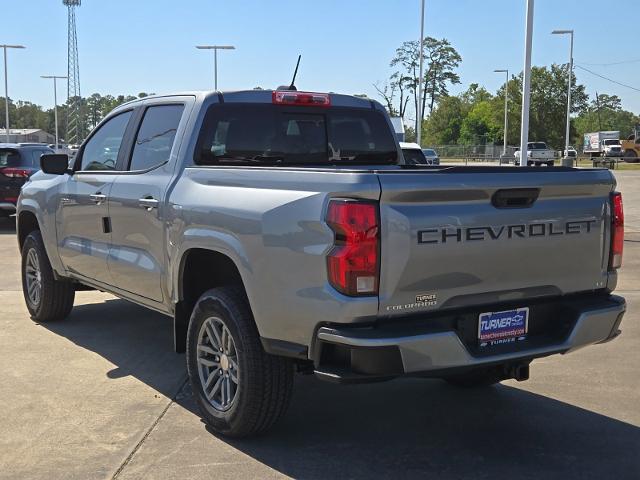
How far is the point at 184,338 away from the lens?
481 centimetres

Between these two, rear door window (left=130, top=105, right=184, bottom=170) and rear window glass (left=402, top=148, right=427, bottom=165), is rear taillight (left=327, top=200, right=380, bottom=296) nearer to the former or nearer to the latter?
rear door window (left=130, top=105, right=184, bottom=170)

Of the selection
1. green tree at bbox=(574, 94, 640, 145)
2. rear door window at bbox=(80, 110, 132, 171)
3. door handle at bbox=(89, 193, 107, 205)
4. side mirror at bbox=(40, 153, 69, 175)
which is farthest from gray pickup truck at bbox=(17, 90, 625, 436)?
green tree at bbox=(574, 94, 640, 145)

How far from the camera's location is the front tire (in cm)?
391

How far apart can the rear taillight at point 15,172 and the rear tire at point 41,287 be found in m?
8.41

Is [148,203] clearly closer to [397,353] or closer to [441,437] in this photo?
[397,353]

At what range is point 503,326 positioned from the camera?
3.78 m

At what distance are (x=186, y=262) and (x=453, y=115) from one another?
90.7 m

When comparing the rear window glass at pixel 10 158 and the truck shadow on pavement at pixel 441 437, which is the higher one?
the rear window glass at pixel 10 158

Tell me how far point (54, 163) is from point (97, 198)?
816 millimetres

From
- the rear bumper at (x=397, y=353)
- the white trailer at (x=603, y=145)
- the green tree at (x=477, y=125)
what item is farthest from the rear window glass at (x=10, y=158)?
the green tree at (x=477, y=125)

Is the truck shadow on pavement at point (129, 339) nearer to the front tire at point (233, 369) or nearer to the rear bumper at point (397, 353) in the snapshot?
the front tire at point (233, 369)

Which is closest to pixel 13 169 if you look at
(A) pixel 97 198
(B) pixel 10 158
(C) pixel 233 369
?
(B) pixel 10 158

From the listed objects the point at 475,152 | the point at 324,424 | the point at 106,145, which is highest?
the point at 475,152

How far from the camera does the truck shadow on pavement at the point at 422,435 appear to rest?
384cm
